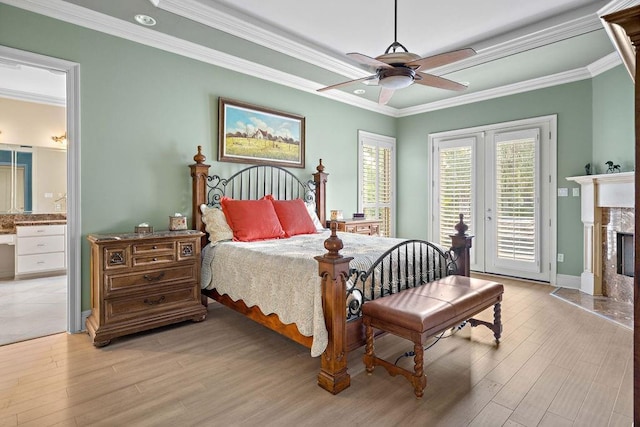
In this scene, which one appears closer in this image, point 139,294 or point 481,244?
point 139,294

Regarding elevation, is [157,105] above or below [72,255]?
above

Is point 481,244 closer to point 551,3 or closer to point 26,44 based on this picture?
point 551,3

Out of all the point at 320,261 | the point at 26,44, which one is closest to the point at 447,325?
the point at 320,261

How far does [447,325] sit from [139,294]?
2.52m

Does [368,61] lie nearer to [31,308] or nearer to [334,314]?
[334,314]

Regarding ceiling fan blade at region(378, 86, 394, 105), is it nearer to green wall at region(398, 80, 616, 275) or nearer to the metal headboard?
the metal headboard

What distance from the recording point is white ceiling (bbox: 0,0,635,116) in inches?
126

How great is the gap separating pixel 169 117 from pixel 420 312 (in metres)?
3.17

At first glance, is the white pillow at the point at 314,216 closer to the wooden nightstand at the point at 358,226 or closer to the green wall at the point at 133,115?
the wooden nightstand at the point at 358,226

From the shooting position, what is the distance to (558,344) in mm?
2881

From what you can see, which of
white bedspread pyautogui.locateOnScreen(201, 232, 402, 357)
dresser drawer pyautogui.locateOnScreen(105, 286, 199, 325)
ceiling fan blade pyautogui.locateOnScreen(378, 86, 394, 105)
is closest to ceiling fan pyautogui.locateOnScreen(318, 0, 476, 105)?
ceiling fan blade pyautogui.locateOnScreen(378, 86, 394, 105)

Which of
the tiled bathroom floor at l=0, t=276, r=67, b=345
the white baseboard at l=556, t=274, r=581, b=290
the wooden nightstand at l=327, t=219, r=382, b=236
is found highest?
the wooden nightstand at l=327, t=219, r=382, b=236

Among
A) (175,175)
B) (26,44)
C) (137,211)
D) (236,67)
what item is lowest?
(137,211)

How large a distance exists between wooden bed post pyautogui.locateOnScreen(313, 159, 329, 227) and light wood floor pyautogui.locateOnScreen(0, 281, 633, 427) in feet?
7.22
